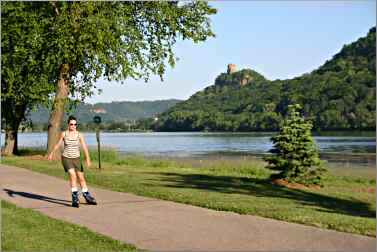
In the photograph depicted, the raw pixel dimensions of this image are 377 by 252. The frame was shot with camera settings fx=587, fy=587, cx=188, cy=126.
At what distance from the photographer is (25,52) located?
23.5 meters

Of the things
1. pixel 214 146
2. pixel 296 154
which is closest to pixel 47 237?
pixel 296 154

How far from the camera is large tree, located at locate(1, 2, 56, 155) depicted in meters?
23.5

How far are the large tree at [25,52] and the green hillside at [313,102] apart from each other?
80816 mm

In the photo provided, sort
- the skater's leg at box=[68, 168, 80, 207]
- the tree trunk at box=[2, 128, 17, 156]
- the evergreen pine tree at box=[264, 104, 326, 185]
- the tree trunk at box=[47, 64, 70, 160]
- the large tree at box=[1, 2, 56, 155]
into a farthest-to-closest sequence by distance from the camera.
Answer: the tree trunk at box=[2, 128, 17, 156]
the tree trunk at box=[47, 64, 70, 160]
the large tree at box=[1, 2, 56, 155]
the evergreen pine tree at box=[264, 104, 326, 185]
the skater's leg at box=[68, 168, 80, 207]

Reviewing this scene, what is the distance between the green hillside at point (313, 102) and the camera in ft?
379

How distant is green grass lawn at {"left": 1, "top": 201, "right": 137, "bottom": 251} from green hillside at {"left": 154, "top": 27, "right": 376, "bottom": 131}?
95813 mm

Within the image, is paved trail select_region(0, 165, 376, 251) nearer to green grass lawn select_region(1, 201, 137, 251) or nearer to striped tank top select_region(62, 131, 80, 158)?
green grass lawn select_region(1, 201, 137, 251)

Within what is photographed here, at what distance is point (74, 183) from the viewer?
1041 cm

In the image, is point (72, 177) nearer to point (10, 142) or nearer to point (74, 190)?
point (74, 190)

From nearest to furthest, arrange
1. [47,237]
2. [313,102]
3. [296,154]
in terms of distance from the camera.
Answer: [47,237]
[296,154]
[313,102]

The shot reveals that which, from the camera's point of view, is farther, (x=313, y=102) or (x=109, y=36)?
(x=313, y=102)

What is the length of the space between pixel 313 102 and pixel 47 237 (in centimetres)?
11684

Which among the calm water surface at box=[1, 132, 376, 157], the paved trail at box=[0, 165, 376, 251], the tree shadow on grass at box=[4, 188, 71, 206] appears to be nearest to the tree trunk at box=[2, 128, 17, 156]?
the calm water surface at box=[1, 132, 376, 157]

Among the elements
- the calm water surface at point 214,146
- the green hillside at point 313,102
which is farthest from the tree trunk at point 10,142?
the green hillside at point 313,102
